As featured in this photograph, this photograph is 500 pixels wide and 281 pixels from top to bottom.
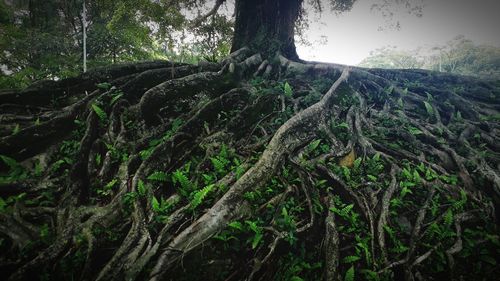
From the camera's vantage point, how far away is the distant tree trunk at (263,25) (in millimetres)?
7672

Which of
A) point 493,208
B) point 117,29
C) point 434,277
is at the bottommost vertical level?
point 434,277

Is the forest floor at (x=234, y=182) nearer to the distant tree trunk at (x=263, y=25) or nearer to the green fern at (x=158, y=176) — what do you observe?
the green fern at (x=158, y=176)

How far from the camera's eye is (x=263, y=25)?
7.68m

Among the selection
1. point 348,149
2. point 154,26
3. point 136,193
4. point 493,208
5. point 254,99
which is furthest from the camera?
point 154,26

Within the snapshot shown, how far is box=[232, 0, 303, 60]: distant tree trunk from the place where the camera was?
7672mm

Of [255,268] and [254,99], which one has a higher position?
[254,99]

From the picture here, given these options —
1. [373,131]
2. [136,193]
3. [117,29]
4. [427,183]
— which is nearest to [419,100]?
[373,131]

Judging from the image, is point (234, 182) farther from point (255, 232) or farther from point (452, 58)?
point (452, 58)

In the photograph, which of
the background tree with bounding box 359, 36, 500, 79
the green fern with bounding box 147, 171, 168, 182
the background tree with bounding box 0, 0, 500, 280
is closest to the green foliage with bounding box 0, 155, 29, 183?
the background tree with bounding box 0, 0, 500, 280

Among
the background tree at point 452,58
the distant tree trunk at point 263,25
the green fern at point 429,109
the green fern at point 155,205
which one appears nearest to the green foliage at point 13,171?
the green fern at point 155,205

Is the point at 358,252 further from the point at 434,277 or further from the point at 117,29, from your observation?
the point at 117,29

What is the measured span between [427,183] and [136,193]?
3.81 m

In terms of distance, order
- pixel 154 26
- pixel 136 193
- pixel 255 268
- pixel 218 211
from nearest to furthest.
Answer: pixel 255 268
pixel 218 211
pixel 136 193
pixel 154 26

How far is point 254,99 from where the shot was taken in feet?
18.4
